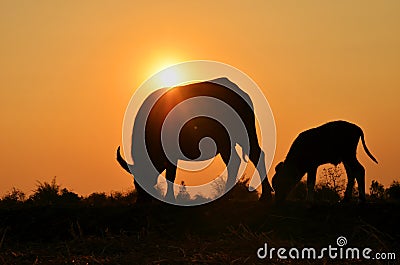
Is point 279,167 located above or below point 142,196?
above

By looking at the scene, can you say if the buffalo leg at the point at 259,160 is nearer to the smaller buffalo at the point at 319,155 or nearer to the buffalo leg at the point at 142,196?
the smaller buffalo at the point at 319,155

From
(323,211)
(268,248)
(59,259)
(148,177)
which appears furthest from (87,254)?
(148,177)

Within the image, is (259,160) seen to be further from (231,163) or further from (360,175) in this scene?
(360,175)

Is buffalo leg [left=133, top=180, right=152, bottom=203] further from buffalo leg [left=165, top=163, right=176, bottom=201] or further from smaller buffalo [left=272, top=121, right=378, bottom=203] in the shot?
smaller buffalo [left=272, top=121, right=378, bottom=203]

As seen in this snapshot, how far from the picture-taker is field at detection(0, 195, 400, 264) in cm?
701

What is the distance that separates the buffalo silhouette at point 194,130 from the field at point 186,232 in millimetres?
3223

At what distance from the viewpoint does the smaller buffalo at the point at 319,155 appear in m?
17.6

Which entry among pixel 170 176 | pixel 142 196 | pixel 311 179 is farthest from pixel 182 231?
pixel 311 179

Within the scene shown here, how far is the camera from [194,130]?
1822 centimetres

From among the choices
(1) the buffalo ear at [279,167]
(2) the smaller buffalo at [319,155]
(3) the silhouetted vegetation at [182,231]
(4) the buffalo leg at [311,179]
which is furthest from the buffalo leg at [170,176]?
(4) the buffalo leg at [311,179]

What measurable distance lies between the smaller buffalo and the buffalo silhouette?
0.55 m

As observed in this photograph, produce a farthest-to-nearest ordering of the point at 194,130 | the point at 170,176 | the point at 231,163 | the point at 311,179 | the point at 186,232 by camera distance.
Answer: the point at 194,130 → the point at 231,163 → the point at 311,179 → the point at 170,176 → the point at 186,232

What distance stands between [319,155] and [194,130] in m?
2.90

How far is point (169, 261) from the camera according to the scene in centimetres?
665
